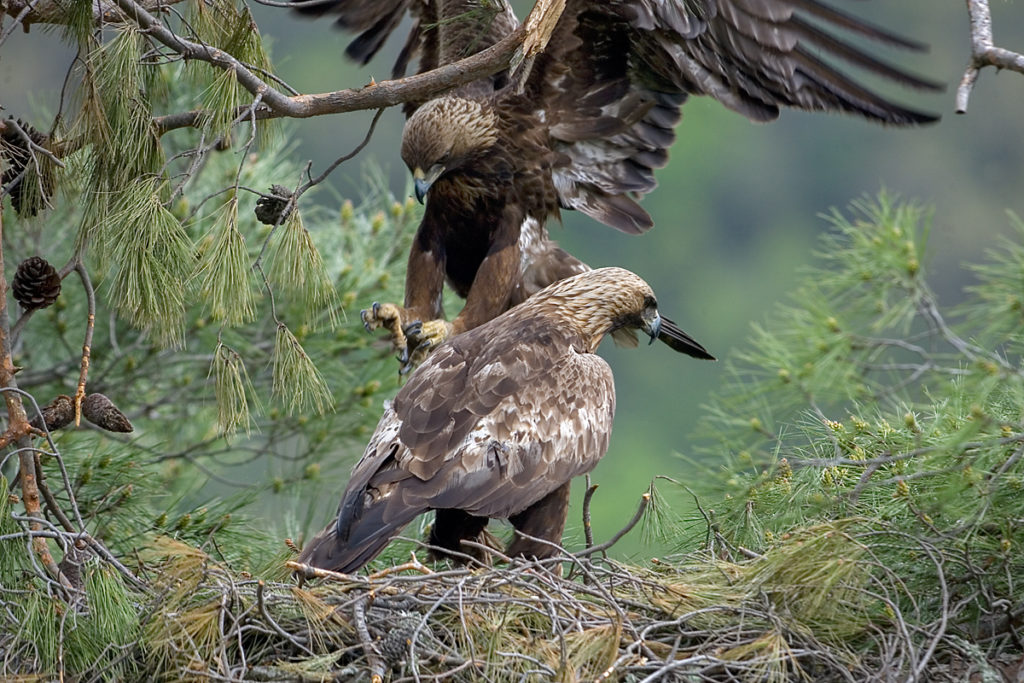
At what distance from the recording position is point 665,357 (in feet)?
82.9

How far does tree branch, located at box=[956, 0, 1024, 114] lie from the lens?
2.77m

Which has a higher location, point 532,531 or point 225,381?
point 225,381

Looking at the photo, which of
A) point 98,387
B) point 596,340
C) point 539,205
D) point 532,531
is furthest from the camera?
point 98,387

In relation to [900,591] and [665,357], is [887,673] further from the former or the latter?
[665,357]

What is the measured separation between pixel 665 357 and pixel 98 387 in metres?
20.6

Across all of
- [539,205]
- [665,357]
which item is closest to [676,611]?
[539,205]

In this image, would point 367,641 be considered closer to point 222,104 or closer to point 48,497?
point 48,497

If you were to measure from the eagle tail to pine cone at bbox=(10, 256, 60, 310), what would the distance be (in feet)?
2.99

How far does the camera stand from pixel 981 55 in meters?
2.86

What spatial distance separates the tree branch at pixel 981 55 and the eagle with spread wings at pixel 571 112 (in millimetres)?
1094

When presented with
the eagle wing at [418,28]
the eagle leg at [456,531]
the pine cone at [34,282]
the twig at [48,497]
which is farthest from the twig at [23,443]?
the eagle wing at [418,28]

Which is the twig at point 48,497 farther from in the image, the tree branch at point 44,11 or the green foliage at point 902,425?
the green foliage at point 902,425

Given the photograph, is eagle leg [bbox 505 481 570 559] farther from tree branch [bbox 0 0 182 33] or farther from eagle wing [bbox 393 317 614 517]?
tree branch [bbox 0 0 182 33]

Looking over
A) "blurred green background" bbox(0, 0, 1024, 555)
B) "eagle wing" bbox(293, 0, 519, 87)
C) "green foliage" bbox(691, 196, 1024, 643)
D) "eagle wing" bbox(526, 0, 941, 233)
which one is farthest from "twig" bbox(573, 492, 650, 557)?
"blurred green background" bbox(0, 0, 1024, 555)
